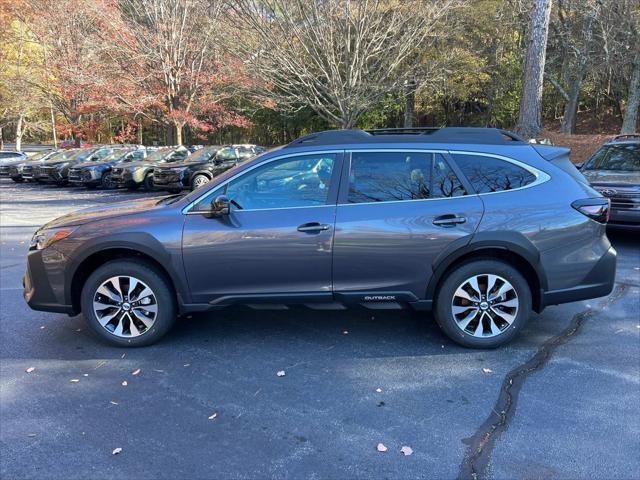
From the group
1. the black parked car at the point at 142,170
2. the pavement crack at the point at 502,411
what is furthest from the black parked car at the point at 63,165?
the pavement crack at the point at 502,411

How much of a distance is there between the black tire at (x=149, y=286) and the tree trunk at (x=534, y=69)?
13.1 meters

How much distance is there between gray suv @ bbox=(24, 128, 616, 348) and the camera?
4094 millimetres

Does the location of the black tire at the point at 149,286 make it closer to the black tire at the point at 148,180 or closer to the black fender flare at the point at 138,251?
the black fender flare at the point at 138,251

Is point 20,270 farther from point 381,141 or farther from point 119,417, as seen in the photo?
point 381,141

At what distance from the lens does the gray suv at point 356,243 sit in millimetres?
4094

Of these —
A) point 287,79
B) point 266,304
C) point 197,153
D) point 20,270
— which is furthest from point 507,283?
point 197,153

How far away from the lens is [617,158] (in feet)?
29.5

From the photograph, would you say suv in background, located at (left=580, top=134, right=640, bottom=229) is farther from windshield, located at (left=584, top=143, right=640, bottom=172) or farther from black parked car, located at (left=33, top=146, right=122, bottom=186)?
black parked car, located at (left=33, top=146, right=122, bottom=186)

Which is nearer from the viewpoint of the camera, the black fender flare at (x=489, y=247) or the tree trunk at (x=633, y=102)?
the black fender flare at (x=489, y=247)

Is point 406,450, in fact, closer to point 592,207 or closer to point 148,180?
point 592,207

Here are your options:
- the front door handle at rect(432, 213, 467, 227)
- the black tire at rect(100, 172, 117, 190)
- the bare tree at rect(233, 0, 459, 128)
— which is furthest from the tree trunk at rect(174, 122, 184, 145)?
the front door handle at rect(432, 213, 467, 227)

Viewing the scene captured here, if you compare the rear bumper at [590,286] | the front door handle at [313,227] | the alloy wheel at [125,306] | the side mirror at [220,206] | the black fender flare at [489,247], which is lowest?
the alloy wheel at [125,306]

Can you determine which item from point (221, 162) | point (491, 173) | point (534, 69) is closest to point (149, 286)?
point (491, 173)

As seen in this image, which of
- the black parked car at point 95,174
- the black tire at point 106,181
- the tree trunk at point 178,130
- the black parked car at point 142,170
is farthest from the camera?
the tree trunk at point 178,130
